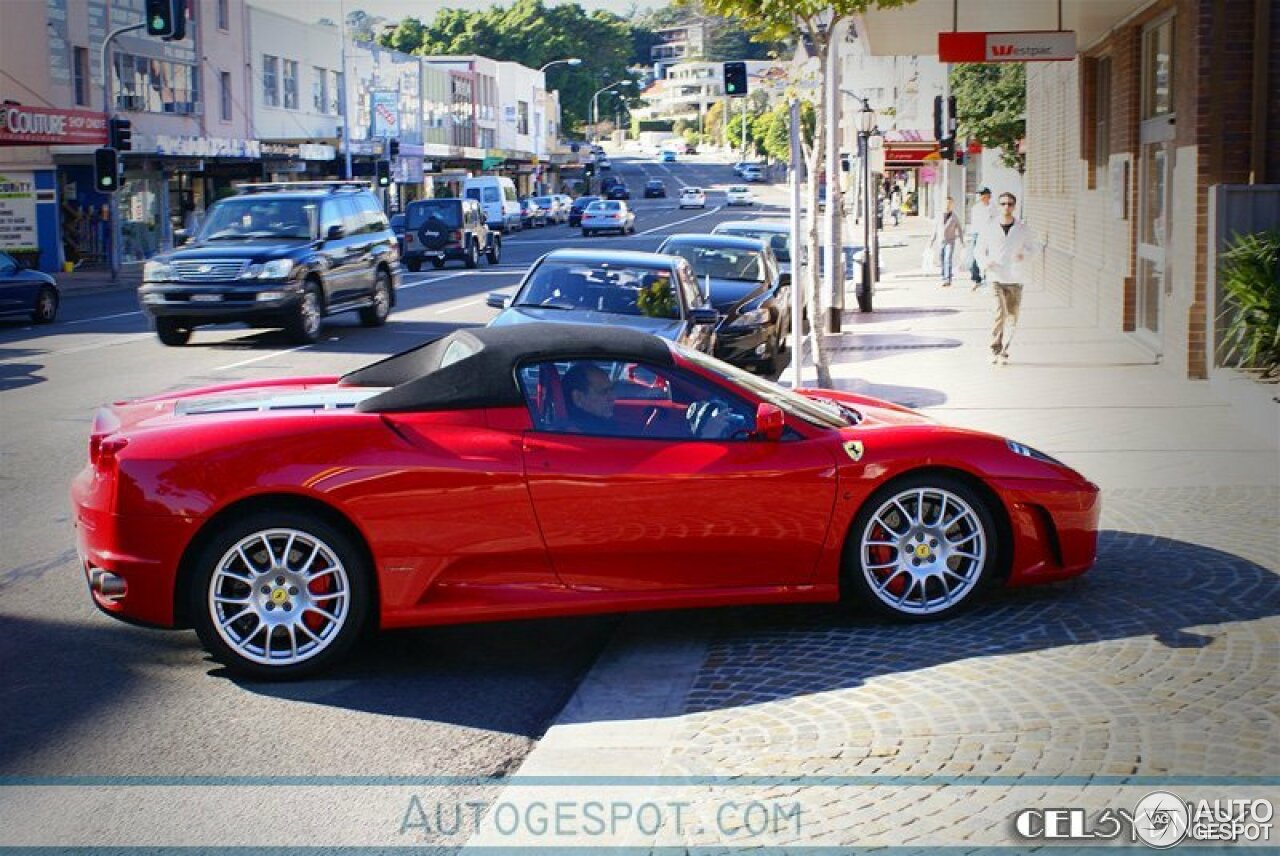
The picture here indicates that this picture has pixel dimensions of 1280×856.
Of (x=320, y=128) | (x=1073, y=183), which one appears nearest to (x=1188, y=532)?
(x=1073, y=183)

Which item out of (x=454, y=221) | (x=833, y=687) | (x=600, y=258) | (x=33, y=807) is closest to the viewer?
(x=33, y=807)

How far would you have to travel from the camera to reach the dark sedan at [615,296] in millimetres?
14359

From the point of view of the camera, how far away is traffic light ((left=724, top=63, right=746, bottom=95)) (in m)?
21.6

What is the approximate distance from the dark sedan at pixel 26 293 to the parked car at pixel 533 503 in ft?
65.9

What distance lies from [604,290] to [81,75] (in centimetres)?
3666

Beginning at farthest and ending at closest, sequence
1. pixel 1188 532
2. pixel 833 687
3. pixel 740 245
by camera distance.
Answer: pixel 740 245 → pixel 1188 532 → pixel 833 687

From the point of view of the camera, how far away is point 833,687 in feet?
20.8

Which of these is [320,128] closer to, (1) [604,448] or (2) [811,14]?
(2) [811,14]

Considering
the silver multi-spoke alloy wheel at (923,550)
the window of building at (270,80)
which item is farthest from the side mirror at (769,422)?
the window of building at (270,80)

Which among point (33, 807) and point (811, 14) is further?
point (811, 14)

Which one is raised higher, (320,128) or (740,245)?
(320,128)

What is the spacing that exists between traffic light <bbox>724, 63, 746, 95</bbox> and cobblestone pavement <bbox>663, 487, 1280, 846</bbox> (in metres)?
14.3

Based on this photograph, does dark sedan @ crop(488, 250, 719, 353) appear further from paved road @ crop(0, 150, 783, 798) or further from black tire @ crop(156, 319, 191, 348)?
black tire @ crop(156, 319, 191, 348)

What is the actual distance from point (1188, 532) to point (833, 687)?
139 inches
